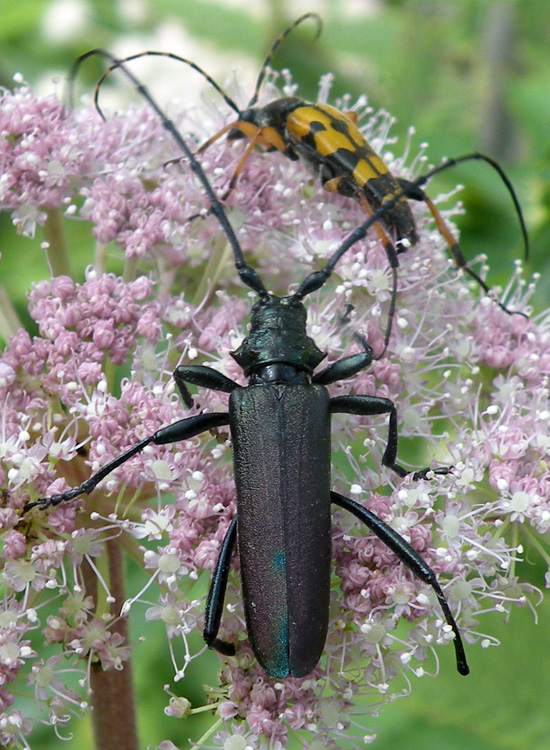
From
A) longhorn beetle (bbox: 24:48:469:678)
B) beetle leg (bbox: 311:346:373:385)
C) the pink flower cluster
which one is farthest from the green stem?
beetle leg (bbox: 311:346:373:385)

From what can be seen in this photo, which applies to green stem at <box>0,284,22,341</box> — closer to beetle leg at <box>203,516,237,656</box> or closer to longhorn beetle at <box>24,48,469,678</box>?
longhorn beetle at <box>24,48,469,678</box>

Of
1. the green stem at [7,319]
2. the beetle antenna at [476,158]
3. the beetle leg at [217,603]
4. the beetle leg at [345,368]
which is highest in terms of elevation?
the beetle antenna at [476,158]

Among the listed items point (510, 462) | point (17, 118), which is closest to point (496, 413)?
point (510, 462)

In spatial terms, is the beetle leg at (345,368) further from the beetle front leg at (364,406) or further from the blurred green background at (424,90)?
the blurred green background at (424,90)

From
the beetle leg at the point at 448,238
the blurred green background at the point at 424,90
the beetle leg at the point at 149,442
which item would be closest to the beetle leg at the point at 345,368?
the beetle leg at the point at 149,442

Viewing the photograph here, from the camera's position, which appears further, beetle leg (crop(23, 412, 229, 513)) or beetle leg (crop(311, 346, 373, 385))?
beetle leg (crop(311, 346, 373, 385))

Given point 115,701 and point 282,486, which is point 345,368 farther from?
point 115,701

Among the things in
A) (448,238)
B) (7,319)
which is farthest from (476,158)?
(7,319)
